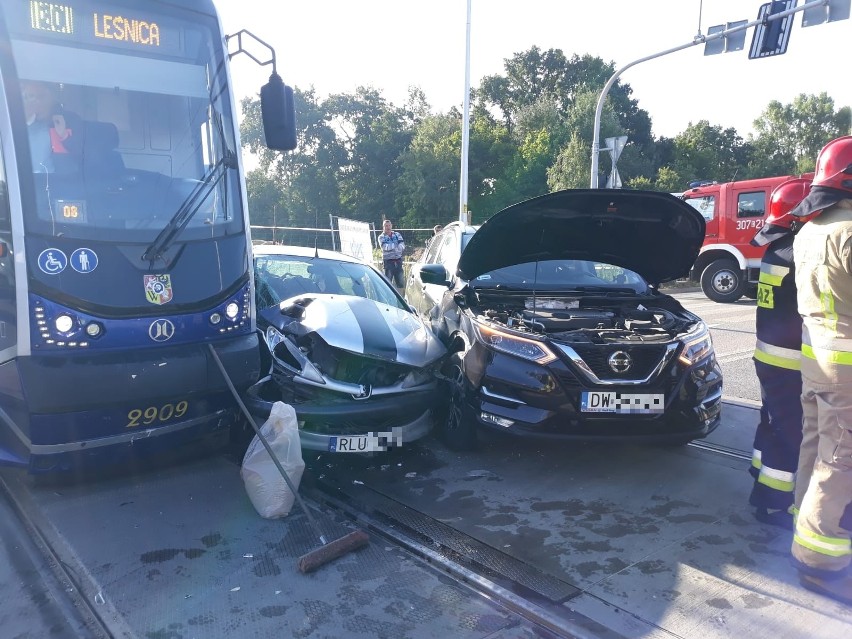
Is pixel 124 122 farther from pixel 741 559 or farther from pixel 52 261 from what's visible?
pixel 741 559

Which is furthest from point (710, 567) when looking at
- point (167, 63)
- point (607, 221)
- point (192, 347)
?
point (167, 63)

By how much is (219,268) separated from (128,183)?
2.52ft

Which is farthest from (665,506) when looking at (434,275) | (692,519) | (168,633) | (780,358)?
(168,633)

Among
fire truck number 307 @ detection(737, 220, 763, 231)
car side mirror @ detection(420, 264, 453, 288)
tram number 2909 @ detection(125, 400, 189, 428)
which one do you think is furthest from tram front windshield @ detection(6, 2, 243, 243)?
fire truck number 307 @ detection(737, 220, 763, 231)

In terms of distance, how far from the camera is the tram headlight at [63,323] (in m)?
3.77

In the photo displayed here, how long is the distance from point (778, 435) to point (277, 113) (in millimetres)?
3832

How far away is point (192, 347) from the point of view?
422cm

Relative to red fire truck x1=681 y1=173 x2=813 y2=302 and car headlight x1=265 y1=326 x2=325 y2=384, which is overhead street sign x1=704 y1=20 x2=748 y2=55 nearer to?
red fire truck x1=681 y1=173 x2=813 y2=302

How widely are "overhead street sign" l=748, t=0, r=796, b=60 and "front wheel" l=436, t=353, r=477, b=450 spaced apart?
10655mm

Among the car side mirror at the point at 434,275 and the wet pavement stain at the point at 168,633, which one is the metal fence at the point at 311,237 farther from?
the wet pavement stain at the point at 168,633

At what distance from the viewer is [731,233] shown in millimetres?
14641

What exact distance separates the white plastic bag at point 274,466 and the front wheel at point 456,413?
1.36 meters

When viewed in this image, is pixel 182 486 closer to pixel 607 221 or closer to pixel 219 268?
pixel 219 268

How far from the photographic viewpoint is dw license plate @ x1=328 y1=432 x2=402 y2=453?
439cm
